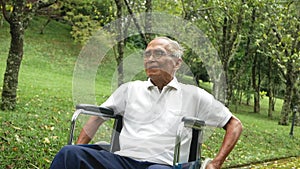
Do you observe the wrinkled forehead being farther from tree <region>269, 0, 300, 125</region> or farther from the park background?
tree <region>269, 0, 300, 125</region>

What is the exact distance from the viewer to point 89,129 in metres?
2.92

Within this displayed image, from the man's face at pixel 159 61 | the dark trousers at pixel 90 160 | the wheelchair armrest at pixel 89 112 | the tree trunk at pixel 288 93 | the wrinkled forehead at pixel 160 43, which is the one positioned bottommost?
the tree trunk at pixel 288 93

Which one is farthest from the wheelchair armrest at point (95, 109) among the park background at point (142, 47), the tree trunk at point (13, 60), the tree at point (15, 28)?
the tree trunk at point (13, 60)

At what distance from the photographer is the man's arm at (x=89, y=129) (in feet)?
9.54

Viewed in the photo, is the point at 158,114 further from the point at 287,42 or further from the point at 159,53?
the point at 287,42

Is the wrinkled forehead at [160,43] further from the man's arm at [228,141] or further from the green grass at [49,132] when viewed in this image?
the man's arm at [228,141]

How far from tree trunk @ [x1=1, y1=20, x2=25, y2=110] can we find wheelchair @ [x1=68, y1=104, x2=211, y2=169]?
3.68m

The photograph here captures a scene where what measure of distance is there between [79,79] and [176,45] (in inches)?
25.9

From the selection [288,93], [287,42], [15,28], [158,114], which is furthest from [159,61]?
[288,93]

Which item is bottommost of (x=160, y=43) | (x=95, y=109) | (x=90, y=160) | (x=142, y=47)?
(x=90, y=160)

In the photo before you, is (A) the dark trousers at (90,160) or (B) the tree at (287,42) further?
(B) the tree at (287,42)

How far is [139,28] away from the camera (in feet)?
18.5

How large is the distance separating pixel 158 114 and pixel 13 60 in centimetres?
403

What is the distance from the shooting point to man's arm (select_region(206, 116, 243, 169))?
99.0 inches
